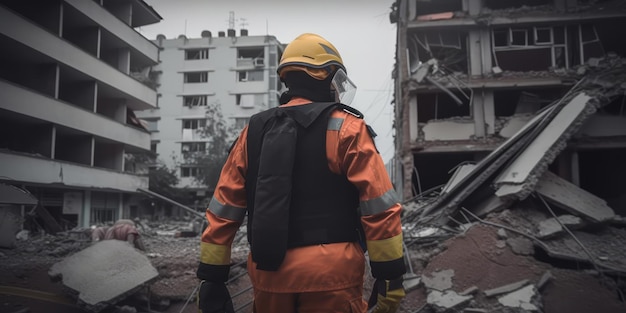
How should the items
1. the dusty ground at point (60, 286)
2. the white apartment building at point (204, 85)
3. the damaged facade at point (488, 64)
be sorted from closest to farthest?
1. the dusty ground at point (60, 286)
2. the damaged facade at point (488, 64)
3. the white apartment building at point (204, 85)

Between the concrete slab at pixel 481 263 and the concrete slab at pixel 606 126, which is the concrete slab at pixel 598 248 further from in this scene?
the concrete slab at pixel 606 126

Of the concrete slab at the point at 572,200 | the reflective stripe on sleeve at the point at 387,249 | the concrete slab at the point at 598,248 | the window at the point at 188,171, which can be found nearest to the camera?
the reflective stripe on sleeve at the point at 387,249

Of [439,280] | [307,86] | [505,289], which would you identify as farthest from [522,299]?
[307,86]

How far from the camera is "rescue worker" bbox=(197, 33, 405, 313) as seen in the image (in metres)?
1.88

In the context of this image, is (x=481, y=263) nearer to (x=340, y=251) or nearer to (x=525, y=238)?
(x=525, y=238)

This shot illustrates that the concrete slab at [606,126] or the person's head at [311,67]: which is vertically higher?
the concrete slab at [606,126]

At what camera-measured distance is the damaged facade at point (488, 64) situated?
15.3 meters

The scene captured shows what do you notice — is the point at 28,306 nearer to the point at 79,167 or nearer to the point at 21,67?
the point at 21,67

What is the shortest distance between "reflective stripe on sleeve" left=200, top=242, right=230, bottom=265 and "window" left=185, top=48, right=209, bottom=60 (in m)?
35.5

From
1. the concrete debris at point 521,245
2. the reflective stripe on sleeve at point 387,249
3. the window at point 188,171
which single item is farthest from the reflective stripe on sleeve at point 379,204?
the window at point 188,171

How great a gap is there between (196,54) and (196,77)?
6.82 feet

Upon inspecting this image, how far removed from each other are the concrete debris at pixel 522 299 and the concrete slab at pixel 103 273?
3.93 metres

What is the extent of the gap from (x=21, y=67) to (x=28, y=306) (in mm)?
2063

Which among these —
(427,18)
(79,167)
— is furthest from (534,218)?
(427,18)
